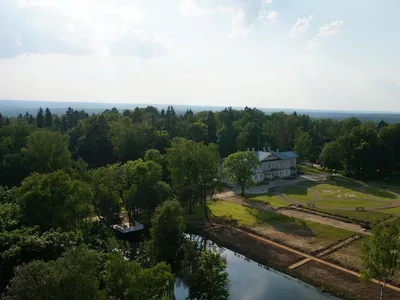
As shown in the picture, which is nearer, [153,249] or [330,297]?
[330,297]

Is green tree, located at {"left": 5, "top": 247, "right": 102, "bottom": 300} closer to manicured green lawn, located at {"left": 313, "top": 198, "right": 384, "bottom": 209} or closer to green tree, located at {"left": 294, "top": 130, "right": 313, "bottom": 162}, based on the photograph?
manicured green lawn, located at {"left": 313, "top": 198, "right": 384, "bottom": 209}

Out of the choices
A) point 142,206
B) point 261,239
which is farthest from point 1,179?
point 261,239

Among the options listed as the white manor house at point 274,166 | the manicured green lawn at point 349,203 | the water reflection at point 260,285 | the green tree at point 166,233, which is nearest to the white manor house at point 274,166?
the white manor house at point 274,166

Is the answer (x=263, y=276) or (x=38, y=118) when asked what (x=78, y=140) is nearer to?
(x=38, y=118)

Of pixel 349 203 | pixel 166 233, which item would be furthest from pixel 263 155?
pixel 166 233

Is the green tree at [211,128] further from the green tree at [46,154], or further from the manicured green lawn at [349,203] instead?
the green tree at [46,154]

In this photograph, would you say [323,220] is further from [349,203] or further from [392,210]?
[392,210]

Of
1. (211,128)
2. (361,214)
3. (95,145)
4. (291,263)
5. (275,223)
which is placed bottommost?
(291,263)

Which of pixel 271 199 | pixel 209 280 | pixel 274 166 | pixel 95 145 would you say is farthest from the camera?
pixel 95 145
